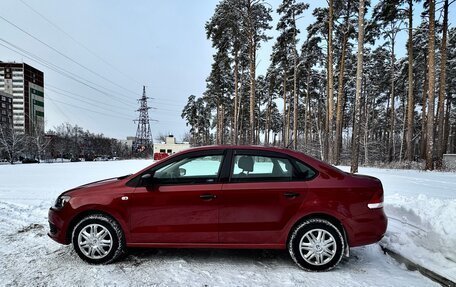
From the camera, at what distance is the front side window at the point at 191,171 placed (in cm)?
383

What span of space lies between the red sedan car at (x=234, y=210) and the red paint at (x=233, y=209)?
0.01m

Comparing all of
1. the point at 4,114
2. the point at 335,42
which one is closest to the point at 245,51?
the point at 335,42

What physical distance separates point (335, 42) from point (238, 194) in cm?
2534

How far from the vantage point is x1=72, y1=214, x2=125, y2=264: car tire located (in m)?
3.80

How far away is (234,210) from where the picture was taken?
12.0 feet

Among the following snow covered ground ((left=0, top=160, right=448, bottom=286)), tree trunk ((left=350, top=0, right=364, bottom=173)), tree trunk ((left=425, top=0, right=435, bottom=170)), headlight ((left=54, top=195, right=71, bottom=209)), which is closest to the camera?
snow covered ground ((left=0, top=160, right=448, bottom=286))

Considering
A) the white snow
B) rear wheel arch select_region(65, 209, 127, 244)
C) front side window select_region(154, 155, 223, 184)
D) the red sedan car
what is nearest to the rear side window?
the red sedan car

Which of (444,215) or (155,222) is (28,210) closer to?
(155,222)

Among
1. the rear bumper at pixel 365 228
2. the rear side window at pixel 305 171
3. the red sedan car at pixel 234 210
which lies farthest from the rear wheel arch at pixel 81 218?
the rear bumper at pixel 365 228

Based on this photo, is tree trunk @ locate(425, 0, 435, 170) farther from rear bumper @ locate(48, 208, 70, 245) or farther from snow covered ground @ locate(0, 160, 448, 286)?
rear bumper @ locate(48, 208, 70, 245)

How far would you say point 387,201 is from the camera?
6.61m

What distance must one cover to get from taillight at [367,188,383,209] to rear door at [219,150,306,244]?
0.87 meters

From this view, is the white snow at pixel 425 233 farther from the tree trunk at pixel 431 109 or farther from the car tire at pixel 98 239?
the tree trunk at pixel 431 109

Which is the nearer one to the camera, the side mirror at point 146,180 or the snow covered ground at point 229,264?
the snow covered ground at point 229,264
